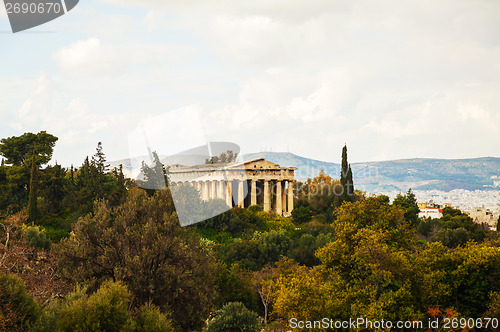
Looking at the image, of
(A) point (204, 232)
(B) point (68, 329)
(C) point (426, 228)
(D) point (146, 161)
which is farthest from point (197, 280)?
(C) point (426, 228)

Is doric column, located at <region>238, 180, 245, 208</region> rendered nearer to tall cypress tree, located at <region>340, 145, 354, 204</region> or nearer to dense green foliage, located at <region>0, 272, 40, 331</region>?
tall cypress tree, located at <region>340, 145, 354, 204</region>

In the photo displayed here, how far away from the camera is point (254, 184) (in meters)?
64.2

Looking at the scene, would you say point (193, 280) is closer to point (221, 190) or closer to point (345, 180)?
point (345, 180)

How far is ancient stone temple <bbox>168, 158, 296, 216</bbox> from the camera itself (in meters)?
64.1

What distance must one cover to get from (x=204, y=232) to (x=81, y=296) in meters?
30.3

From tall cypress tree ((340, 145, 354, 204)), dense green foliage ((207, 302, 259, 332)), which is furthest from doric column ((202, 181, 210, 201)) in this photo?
dense green foliage ((207, 302, 259, 332))

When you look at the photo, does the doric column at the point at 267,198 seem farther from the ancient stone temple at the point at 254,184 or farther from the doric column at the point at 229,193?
the doric column at the point at 229,193

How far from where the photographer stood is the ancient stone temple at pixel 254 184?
64.1 m

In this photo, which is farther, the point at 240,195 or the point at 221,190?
the point at 221,190

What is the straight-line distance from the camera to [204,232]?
49562 millimetres

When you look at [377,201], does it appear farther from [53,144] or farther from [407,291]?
[53,144]

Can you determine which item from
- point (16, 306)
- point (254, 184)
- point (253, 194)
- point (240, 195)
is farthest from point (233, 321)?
point (240, 195)

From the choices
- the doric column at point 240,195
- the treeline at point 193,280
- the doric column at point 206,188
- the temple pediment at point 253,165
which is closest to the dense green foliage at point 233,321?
the treeline at point 193,280

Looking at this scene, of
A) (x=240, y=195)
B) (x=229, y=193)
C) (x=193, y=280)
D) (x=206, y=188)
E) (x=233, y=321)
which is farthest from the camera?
(x=206, y=188)
